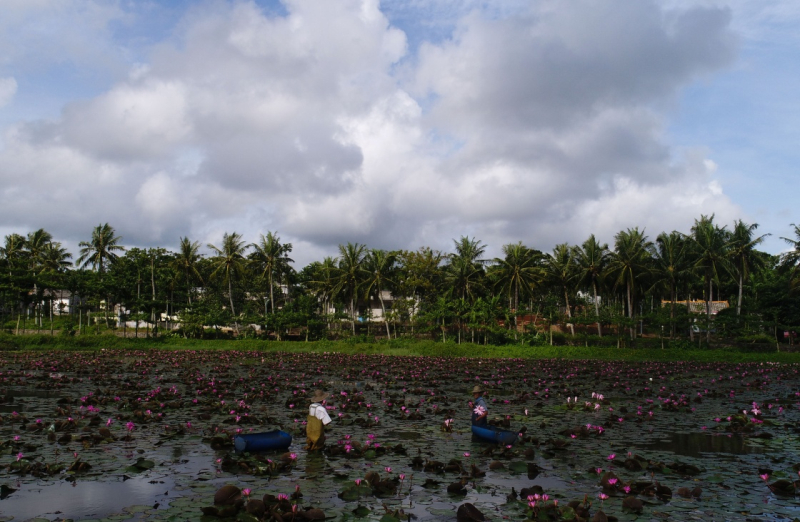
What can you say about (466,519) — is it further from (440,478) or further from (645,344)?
(645,344)

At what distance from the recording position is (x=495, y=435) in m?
11.9

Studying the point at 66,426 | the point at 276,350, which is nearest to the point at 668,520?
the point at 66,426

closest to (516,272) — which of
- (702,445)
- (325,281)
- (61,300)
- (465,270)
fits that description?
(465,270)

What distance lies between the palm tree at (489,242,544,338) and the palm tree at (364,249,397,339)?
1037 cm

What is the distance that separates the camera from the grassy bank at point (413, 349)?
43219mm

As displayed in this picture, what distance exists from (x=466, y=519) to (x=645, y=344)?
50824mm

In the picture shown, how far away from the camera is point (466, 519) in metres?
7.46

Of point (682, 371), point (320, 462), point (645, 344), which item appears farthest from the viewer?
point (645, 344)

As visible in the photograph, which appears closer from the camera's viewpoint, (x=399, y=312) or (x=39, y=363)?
(x=39, y=363)

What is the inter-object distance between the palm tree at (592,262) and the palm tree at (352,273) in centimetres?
2157

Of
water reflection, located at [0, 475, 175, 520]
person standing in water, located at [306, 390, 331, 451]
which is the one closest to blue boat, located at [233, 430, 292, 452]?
person standing in water, located at [306, 390, 331, 451]

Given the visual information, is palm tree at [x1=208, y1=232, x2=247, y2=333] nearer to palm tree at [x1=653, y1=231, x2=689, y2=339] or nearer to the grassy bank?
the grassy bank

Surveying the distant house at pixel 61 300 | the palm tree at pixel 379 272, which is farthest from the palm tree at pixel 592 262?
the distant house at pixel 61 300

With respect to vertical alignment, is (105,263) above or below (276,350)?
above
